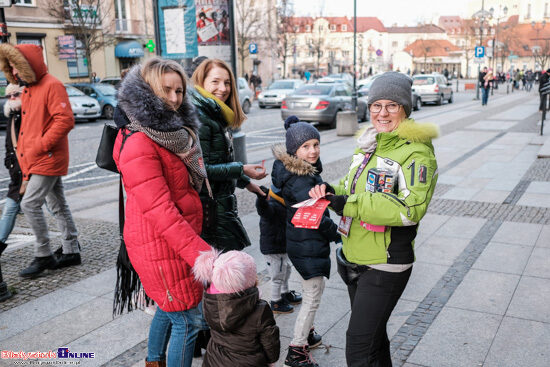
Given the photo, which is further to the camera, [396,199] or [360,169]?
[360,169]

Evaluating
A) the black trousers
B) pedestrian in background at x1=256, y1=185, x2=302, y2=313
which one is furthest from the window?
the black trousers

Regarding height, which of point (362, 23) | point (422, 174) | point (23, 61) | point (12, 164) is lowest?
point (12, 164)

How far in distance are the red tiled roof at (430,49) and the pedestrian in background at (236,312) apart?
80.6m

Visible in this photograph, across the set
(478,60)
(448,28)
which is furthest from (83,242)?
(448,28)

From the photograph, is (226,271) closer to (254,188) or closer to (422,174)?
(422,174)

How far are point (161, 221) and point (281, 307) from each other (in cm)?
194

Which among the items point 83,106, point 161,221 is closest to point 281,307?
point 161,221

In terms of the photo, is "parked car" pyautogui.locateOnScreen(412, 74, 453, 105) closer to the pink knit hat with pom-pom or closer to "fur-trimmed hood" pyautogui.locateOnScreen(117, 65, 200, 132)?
"fur-trimmed hood" pyautogui.locateOnScreen(117, 65, 200, 132)

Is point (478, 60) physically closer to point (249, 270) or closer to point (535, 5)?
point (249, 270)

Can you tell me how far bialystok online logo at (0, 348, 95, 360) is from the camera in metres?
3.50

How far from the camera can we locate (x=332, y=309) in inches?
161

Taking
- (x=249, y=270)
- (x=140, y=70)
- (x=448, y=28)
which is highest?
(x=448, y=28)

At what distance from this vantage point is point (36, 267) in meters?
4.97

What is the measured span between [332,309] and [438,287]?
40.9 inches
